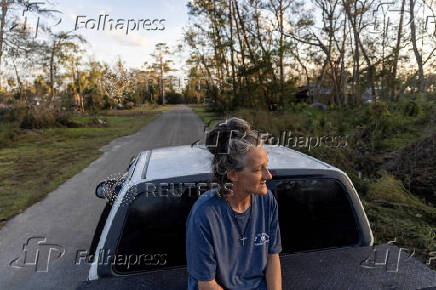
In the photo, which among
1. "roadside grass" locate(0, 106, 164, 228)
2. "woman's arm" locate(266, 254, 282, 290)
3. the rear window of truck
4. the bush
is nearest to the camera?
"woman's arm" locate(266, 254, 282, 290)

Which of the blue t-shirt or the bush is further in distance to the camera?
the bush

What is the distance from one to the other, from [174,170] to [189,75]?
31.3m

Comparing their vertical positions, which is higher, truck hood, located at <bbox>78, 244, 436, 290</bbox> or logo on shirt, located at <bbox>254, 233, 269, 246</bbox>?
logo on shirt, located at <bbox>254, 233, 269, 246</bbox>

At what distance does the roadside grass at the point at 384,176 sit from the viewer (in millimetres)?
4145

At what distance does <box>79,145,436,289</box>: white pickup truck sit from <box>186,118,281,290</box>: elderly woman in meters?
0.25

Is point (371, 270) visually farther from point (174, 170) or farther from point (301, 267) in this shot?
point (174, 170)

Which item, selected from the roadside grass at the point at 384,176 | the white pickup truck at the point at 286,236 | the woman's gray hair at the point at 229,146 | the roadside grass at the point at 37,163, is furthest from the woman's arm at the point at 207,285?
the roadside grass at the point at 37,163

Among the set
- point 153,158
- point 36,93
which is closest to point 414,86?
point 153,158

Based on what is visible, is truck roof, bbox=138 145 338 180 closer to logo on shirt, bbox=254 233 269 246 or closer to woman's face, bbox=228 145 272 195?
woman's face, bbox=228 145 272 195

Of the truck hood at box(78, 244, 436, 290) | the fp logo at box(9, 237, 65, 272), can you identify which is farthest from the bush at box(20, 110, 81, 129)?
the truck hood at box(78, 244, 436, 290)

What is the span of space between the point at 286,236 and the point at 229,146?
97 cm

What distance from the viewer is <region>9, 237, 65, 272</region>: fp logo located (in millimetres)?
3877

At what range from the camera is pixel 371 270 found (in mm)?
1814

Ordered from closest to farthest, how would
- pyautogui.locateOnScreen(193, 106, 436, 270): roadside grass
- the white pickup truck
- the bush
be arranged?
the white pickup truck → pyautogui.locateOnScreen(193, 106, 436, 270): roadside grass → the bush
